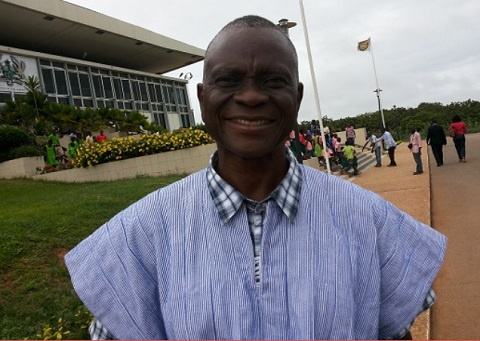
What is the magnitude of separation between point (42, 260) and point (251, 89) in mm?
4236

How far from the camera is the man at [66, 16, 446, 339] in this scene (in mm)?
1125

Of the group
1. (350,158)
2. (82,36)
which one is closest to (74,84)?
(82,36)

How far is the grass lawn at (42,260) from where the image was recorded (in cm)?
361

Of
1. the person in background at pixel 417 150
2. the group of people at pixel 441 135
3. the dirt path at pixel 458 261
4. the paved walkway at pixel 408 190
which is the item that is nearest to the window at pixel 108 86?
the paved walkway at pixel 408 190

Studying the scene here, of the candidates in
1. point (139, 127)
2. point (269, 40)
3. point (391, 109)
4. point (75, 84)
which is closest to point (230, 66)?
point (269, 40)

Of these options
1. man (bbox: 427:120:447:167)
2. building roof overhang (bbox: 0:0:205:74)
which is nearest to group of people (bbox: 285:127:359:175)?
man (bbox: 427:120:447:167)

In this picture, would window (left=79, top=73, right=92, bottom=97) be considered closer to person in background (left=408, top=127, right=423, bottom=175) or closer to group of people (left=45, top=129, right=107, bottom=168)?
group of people (left=45, top=129, right=107, bottom=168)

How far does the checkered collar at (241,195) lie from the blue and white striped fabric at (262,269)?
0.02 m

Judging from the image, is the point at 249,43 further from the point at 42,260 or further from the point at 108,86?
the point at 108,86

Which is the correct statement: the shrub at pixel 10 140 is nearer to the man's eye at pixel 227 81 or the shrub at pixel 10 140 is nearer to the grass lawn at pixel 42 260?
the grass lawn at pixel 42 260

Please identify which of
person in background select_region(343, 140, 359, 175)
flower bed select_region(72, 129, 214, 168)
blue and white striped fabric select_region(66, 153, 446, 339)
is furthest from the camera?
flower bed select_region(72, 129, 214, 168)

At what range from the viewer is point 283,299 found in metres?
1.12

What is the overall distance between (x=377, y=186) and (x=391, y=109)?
3927cm

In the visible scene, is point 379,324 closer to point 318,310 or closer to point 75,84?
point 318,310
